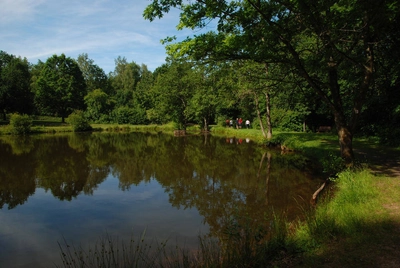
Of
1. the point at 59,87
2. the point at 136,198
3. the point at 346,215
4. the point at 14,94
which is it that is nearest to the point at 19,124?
the point at 14,94

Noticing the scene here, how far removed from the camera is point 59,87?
152 feet

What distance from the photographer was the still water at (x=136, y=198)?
6.26 m

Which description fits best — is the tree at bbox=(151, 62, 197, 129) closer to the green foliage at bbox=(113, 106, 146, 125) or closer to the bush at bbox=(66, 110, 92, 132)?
the green foliage at bbox=(113, 106, 146, 125)

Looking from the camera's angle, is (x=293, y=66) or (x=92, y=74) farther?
(x=92, y=74)

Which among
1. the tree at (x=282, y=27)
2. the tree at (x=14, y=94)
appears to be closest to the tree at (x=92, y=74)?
the tree at (x=14, y=94)

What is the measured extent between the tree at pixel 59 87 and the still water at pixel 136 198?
33.9 meters

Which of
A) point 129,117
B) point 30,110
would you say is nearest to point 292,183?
point 129,117

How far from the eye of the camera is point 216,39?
841cm

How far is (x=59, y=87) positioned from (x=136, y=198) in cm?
4458

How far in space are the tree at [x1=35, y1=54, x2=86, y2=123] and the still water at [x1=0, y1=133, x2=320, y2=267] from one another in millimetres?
33930

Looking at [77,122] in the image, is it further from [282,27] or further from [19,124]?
[282,27]

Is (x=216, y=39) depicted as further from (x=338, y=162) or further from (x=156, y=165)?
(x=156, y=165)

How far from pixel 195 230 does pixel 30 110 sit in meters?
47.8

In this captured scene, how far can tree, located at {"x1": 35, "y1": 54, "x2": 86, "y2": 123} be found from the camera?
4569cm
